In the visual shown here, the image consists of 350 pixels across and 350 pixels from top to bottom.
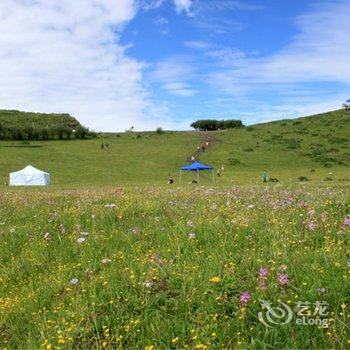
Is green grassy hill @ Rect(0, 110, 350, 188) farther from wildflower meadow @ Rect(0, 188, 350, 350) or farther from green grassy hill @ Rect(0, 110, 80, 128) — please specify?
wildflower meadow @ Rect(0, 188, 350, 350)

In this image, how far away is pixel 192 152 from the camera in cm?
9038

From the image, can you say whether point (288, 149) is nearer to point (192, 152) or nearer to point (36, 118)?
point (192, 152)

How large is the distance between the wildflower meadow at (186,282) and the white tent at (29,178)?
180 ft

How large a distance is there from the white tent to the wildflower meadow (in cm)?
5487

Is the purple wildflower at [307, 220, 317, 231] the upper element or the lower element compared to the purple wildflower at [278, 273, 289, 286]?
upper

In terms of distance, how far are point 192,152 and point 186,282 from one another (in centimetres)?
8487

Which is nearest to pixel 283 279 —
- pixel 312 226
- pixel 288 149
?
pixel 312 226

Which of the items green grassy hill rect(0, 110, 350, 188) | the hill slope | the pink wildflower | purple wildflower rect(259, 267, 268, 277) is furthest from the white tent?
the pink wildflower

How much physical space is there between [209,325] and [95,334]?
1.27 metres

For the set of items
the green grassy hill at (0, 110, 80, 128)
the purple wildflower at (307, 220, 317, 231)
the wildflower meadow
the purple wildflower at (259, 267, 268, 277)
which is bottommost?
the wildflower meadow

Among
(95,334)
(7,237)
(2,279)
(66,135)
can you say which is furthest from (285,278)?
(66,135)

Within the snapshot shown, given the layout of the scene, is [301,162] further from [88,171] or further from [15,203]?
[15,203]

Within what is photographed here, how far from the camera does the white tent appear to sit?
62.0m

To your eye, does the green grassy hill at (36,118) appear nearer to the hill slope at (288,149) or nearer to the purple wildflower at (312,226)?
the hill slope at (288,149)
